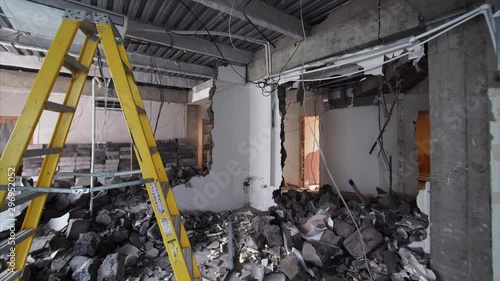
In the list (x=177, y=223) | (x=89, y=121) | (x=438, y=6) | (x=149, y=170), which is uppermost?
(x=438, y=6)

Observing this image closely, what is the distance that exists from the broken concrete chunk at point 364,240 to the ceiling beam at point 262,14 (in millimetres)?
2560

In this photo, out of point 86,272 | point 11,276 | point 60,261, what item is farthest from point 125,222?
point 11,276

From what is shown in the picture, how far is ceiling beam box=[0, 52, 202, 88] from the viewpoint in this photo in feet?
12.2

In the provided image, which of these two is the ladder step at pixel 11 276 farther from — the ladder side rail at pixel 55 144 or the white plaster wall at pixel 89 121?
the white plaster wall at pixel 89 121

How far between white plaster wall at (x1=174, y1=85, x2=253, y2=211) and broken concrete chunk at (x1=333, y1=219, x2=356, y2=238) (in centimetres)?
197

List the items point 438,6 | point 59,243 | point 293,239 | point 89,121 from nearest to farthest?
point 438,6 < point 59,243 < point 293,239 < point 89,121

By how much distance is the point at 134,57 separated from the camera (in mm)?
3688

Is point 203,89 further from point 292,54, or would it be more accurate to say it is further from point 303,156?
point 303,156

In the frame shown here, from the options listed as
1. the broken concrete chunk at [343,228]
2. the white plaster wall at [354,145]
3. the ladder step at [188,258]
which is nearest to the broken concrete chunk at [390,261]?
the broken concrete chunk at [343,228]

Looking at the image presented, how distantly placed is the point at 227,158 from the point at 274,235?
71.5 inches

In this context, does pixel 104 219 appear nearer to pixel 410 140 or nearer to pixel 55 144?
pixel 55 144

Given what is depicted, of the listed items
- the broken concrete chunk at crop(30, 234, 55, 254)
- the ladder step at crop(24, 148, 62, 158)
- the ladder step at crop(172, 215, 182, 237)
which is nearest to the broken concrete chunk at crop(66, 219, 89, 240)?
the broken concrete chunk at crop(30, 234, 55, 254)

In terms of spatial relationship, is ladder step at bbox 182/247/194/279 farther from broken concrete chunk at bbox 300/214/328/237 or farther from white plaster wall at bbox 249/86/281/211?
white plaster wall at bbox 249/86/281/211

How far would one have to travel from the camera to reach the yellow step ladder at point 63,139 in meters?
1.01
